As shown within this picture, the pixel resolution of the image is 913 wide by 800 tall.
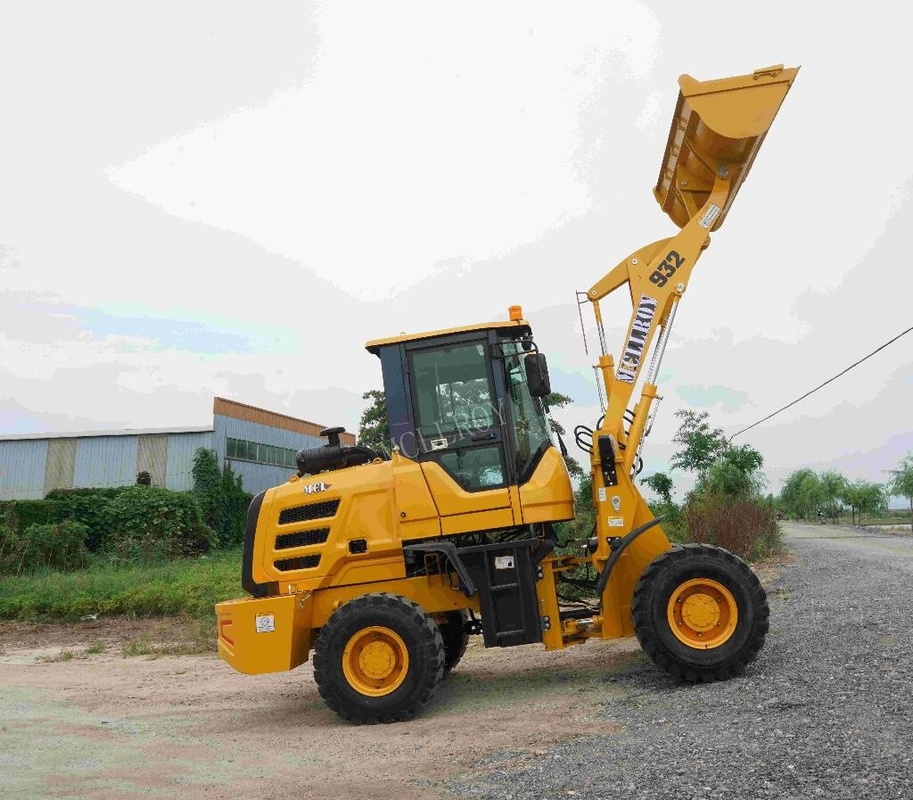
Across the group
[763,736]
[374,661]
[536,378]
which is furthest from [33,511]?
[763,736]

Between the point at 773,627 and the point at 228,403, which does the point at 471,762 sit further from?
the point at 228,403

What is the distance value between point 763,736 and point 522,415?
10.4 feet

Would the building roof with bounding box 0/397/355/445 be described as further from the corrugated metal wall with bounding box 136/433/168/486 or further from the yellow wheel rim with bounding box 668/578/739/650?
the yellow wheel rim with bounding box 668/578/739/650

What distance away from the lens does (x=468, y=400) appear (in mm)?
7293

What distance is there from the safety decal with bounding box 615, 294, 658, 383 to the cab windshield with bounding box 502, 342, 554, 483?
0.92m

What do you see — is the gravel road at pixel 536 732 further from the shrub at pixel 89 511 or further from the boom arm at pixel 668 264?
the shrub at pixel 89 511

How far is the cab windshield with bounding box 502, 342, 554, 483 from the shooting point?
723 centimetres

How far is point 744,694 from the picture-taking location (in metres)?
6.11

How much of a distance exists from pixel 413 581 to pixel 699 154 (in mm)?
4528

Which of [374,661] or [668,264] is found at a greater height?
[668,264]

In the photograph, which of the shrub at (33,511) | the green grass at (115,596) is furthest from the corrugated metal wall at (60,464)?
the green grass at (115,596)

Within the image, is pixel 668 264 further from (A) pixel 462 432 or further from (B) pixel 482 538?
(B) pixel 482 538

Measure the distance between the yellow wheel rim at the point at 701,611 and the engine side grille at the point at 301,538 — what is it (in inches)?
115

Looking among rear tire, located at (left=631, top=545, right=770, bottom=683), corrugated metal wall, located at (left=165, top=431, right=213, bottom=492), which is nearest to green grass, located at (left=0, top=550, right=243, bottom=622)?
rear tire, located at (left=631, top=545, right=770, bottom=683)
